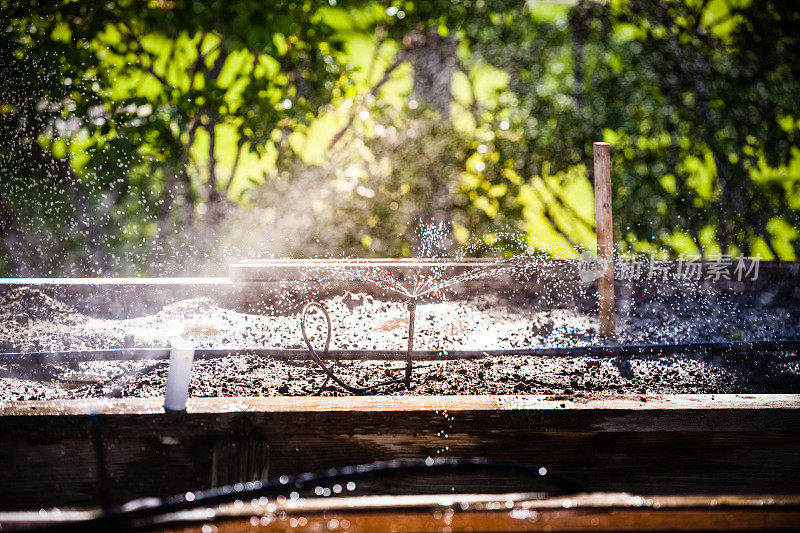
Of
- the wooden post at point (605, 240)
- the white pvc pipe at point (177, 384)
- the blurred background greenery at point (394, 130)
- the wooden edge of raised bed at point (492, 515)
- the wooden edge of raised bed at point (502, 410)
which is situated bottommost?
the wooden edge of raised bed at point (492, 515)

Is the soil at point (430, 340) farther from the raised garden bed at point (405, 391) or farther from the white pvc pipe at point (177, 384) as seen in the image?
the white pvc pipe at point (177, 384)

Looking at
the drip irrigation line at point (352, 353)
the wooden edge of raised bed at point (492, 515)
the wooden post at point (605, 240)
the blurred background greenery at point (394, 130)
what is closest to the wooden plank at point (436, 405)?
the wooden edge of raised bed at point (492, 515)

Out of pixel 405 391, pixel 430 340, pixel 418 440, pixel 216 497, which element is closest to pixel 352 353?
pixel 405 391

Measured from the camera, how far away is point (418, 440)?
1358mm

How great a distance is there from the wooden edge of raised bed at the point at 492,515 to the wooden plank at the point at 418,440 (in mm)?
358

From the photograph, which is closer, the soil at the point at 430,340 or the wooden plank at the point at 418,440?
the wooden plank at the point at 418,440

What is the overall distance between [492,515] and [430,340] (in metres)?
1.41

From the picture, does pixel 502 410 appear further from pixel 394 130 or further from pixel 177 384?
pixel 394 130

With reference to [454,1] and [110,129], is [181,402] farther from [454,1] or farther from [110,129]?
[454,1]

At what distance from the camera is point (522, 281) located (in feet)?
9.04

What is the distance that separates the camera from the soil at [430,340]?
190 centimetres

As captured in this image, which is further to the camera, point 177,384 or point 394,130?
point 394,130

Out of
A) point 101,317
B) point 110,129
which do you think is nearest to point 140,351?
point 101,317

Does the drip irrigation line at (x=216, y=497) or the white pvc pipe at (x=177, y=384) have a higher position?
the white pvc pipe at (x=177, y=384)
